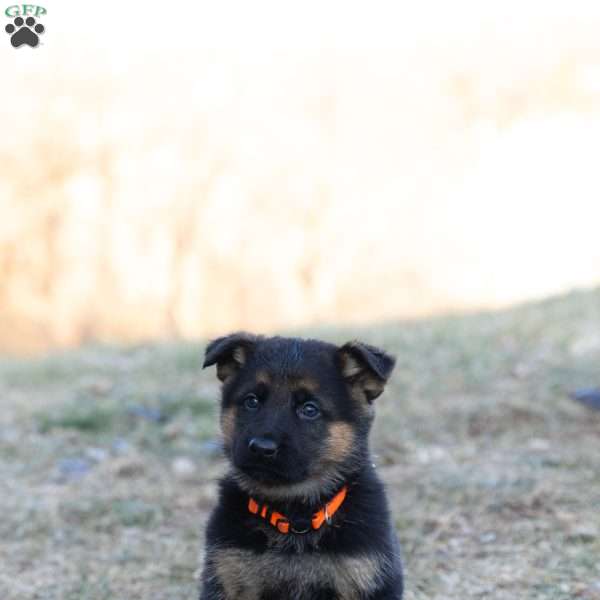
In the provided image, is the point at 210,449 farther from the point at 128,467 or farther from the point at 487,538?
the point at 487,538

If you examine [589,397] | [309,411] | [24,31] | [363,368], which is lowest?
[589,397]

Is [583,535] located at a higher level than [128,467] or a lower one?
lower

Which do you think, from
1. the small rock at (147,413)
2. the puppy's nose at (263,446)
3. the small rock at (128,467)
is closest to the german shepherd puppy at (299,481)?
the puppy's nose at (263,446)

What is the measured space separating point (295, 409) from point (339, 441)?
11.2 inches

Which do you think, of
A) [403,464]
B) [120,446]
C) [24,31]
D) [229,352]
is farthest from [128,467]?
[24,31]

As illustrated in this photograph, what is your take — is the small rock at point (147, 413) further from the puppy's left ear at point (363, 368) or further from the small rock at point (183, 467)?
the puppy's left ear at point (363, 368)

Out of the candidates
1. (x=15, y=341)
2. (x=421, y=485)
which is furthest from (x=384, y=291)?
(x=421, y=485)

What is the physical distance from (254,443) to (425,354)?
7478 mm

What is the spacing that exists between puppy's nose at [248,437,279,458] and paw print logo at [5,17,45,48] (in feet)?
24.7

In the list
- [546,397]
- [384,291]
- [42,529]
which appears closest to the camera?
[42,529]

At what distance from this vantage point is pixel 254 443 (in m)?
4.50

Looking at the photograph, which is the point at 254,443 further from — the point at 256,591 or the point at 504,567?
the point at 504,567

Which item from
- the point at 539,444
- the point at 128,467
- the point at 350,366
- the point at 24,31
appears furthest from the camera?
the point at 24,31

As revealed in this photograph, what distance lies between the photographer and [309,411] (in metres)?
4.74
